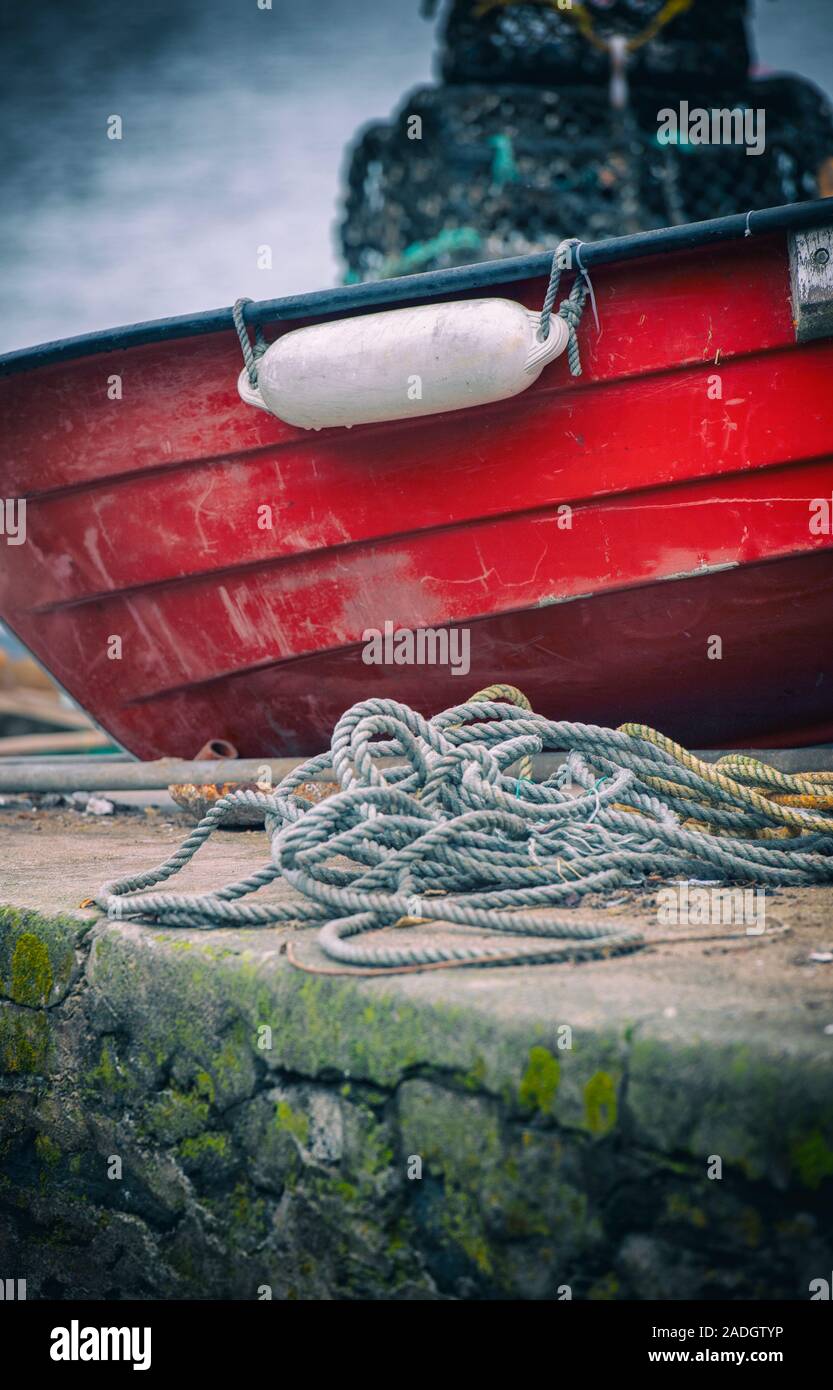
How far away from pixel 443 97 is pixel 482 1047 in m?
4.27

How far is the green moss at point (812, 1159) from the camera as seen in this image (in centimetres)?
92

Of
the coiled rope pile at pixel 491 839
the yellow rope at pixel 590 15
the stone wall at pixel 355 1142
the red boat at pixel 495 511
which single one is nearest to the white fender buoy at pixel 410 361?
the red boat at pixel 495 511

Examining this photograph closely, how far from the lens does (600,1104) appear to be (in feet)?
3.35

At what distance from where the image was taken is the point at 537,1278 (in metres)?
1.06

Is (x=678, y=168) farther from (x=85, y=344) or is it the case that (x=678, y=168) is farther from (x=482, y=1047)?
(x=482, y=1047)

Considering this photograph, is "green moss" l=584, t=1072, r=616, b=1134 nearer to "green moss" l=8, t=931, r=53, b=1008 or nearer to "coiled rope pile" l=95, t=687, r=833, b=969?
"coiled rope pile" l=95, t=687, r=833, b=969

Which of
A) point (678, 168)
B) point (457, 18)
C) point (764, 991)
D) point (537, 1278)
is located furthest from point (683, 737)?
point (457, 18)
